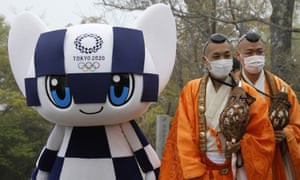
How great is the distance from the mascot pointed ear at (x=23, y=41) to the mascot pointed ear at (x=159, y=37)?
0.84m

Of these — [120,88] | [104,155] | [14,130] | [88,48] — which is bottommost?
[14,130]

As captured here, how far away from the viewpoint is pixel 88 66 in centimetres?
320

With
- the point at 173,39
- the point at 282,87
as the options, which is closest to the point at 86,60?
the point at 173,39

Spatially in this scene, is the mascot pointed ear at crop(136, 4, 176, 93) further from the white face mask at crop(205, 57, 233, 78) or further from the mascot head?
the white face mask at crop(205, 57, 233, 78)

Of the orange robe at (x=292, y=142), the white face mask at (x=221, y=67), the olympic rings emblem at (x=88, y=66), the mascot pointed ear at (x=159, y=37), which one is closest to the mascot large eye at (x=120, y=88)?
the olympic rings emblem at (x=88, y=66)

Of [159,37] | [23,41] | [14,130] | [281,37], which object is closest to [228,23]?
[281,37]

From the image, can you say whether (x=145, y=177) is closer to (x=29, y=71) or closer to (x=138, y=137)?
(x=138, y=137)

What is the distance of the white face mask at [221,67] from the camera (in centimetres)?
315

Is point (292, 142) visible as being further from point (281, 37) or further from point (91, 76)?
point (281, 37)

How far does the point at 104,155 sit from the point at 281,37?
186 inches

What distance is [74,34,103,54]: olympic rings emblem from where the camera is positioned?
10.6 feet

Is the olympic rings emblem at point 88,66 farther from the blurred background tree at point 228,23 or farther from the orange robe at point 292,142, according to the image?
the blurred background tree at point 228,23

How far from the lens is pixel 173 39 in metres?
3.86

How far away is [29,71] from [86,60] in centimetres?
56
